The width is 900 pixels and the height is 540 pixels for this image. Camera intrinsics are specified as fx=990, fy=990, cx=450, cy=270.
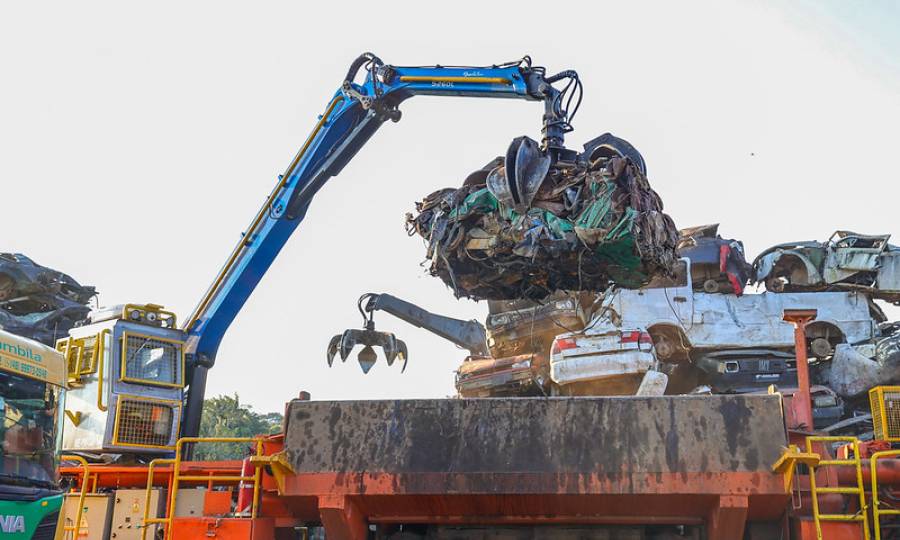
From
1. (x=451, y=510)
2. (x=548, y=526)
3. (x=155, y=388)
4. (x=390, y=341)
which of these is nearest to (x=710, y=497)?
(x=548, y=526)

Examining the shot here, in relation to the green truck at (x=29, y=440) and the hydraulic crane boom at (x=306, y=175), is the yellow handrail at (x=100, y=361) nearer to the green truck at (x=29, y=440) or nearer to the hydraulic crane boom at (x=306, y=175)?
the hydraulic crane boom at (x=306, y=175)

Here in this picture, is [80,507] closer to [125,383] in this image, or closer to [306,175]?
[125,383]

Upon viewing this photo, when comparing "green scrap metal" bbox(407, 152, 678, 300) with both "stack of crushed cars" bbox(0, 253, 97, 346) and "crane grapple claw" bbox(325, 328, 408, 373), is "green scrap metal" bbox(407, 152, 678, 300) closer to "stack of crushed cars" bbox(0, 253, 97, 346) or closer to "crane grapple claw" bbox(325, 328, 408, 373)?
"crane grapple claw" bbox(325, 328, 408, 373)

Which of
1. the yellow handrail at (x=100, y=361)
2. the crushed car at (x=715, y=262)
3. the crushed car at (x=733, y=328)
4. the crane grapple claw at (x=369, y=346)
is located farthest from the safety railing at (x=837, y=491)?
the crushed car at (x=715, y=262)

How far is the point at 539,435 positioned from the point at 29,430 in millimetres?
3530

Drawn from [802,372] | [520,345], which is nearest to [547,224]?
[802,372]

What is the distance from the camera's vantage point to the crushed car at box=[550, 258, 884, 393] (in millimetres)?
17562

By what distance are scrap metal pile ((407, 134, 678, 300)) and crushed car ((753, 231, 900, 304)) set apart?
9508 millimetres

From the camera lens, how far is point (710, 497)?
6.53 meters

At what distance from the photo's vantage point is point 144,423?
11.4 m

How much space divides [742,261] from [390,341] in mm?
9209

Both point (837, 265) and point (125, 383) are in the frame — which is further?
point (837, 265)

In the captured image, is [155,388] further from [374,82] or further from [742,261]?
[742,261]

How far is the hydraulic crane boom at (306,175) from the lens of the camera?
12.4 meters
